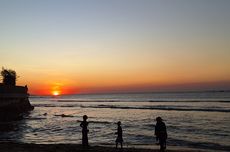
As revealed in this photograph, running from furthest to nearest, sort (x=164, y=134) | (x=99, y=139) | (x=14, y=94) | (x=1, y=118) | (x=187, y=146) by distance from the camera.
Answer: (x=14, y=94), (x=1, y=118), (x=99, y=139), (x=187, y=146), (x=164, y=134)

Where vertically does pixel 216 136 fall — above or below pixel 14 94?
below

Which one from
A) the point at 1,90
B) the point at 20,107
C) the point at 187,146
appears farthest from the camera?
the point at 20,107

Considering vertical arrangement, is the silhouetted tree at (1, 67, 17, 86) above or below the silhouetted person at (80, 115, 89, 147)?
above

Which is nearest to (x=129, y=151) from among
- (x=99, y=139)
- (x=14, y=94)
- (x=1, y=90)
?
(x=99, y=139)

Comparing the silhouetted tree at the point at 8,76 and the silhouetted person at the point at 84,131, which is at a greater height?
the silhouetted tree at the point at 8,76

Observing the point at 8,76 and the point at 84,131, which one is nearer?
the point at 84,131

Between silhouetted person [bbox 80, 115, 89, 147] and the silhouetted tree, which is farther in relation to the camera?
the silhouetted tree

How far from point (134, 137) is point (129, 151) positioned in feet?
31.2

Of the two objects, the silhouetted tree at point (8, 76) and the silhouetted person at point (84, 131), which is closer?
the silhouetted person at point (84, 131)

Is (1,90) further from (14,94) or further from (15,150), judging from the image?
(15,150)

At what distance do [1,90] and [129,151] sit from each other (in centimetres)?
3694

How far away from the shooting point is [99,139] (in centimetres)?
2667

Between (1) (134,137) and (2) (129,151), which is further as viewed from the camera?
(1) (134,137)

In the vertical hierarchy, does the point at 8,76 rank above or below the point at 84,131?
above
